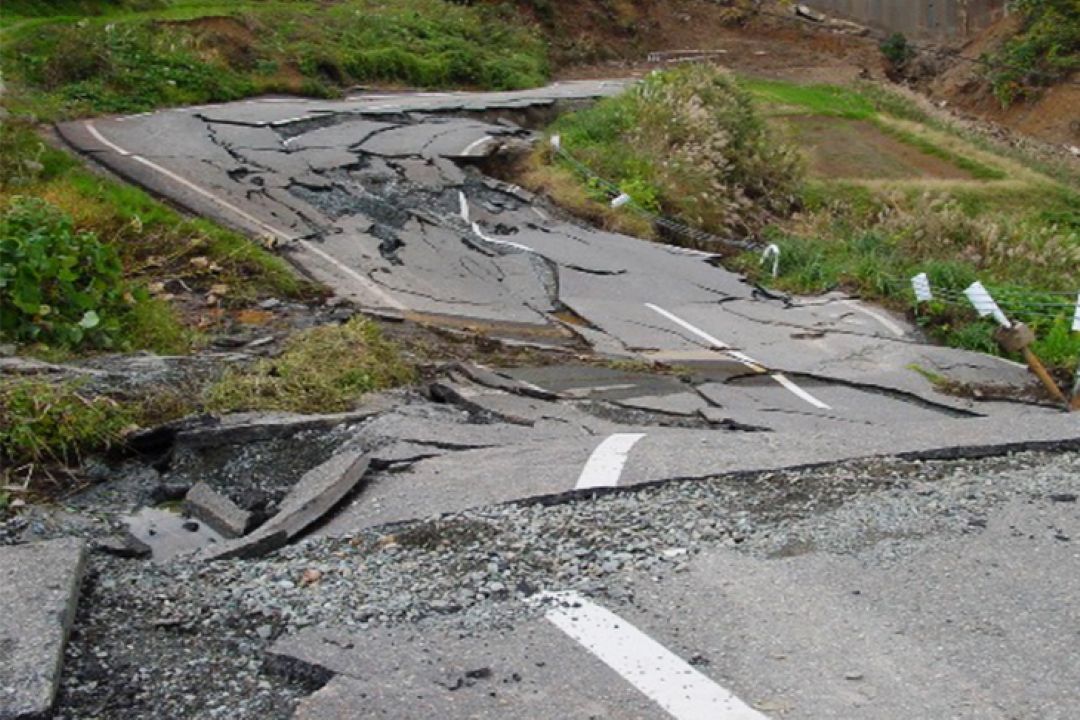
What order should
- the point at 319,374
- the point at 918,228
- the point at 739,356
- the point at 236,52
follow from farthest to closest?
the point at 236,52
the point at 918,228
the point at 739,356
the point at 319,374

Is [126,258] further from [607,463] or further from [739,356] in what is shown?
[607,463]

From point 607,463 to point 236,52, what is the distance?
19708 millimetres

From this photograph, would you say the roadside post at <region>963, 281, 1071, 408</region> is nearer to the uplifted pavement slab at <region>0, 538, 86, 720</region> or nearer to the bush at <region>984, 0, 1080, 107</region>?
the uplifted pavement slab at <region>0, 538, 86, 720</region>

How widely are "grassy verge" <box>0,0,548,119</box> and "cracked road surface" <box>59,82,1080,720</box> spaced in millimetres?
1335

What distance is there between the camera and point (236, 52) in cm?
2314

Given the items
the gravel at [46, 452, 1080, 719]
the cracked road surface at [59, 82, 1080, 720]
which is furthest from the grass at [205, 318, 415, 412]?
the gravel at [46, 452, 1080, 719]

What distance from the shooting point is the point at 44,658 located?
3.84 metres

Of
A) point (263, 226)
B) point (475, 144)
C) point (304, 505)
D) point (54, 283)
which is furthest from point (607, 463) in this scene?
point (475, 144)

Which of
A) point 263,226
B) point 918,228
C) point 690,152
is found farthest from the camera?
point 690,152

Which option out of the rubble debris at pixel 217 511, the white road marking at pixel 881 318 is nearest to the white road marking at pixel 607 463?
the rubble debris at pixel 217 511

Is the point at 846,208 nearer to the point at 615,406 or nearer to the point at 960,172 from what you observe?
the point at 960,172

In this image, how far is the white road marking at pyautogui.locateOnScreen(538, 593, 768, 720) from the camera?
3.59 metres

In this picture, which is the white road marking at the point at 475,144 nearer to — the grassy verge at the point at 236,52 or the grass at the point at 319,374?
the grassy verge at the point at 236,52

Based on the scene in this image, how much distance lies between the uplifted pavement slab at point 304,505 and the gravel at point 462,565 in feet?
0.35
